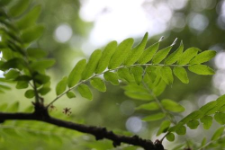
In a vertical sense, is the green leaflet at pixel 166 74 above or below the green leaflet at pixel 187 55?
below

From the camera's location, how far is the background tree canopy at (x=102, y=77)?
58 centimetres

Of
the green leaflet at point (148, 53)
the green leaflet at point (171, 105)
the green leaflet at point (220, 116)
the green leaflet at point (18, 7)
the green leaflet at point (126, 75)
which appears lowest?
the green leaflet at point (220, 116)

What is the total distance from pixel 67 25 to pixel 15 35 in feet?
11.9

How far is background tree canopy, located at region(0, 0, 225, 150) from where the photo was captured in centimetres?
58

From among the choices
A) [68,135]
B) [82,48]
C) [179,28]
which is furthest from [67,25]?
[68,135]

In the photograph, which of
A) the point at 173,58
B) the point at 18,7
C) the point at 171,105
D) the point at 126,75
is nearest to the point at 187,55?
the point at 173,58

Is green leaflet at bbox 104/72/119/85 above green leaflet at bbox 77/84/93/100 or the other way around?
above

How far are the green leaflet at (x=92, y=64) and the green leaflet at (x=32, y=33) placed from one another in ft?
0.41

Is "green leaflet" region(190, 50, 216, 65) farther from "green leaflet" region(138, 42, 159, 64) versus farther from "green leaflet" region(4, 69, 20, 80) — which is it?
"green leaflet" region(4, 69, 20, 80)

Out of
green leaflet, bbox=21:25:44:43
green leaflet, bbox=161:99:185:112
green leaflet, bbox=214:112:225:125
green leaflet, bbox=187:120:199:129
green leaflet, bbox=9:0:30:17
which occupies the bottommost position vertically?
green leaflet, bbox=187:120:199:129

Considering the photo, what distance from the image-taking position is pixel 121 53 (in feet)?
1.99

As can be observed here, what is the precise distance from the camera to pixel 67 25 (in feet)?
13.5

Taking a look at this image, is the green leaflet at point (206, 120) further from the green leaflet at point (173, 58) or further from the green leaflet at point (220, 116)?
the green leaflet at point (173, 58)

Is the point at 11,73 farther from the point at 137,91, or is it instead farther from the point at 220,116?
the point at 220,116
